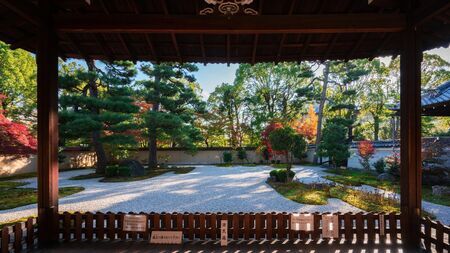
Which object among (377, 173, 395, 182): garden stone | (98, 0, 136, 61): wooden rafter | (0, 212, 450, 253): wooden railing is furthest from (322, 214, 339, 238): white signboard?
(377, 173, 395, 182): garden stone

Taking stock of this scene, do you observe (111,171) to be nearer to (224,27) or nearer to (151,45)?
(151,45)

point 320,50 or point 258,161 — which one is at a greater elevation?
point 320,50

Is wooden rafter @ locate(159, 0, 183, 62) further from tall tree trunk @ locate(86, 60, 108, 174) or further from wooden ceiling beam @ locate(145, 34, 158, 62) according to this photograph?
tall tree trunk @ locate(86, 60, 108, 174)

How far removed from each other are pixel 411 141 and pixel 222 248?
3104 millimetres

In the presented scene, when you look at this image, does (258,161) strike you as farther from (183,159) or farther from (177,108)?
(177,108)

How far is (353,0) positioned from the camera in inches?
140

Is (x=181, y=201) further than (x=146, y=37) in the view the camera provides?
Yes

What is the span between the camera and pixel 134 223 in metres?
3.75

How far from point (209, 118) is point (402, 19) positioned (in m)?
21.9

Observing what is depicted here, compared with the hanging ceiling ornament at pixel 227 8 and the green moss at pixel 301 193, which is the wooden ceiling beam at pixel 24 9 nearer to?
the hanging ceiling ornament at pixel 227 8

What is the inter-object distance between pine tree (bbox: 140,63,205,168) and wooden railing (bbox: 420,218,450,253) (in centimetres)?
1332

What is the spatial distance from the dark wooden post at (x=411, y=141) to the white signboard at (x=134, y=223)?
3.82m

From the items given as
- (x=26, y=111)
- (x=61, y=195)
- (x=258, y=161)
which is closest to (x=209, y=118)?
(x=258, y=161)

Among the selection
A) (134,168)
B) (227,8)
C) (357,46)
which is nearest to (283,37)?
(227,8)
